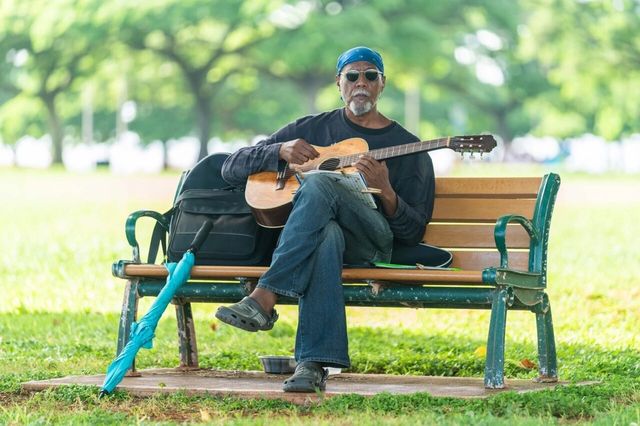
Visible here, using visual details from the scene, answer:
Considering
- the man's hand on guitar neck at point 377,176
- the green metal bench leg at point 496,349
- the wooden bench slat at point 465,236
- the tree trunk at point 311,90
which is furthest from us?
the tree trunk at point 311,90

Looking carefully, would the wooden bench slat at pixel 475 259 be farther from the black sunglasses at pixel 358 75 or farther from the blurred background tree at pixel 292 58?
the blurred background tree at pixel 292 58

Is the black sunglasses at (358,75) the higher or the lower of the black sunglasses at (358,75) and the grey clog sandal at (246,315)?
the higher

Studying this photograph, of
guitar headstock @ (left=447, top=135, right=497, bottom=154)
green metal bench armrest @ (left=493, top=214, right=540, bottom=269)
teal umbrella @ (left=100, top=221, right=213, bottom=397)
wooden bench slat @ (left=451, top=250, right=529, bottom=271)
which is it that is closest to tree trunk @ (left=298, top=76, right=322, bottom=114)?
wooden bench slat @ (left=451, top=250, right=529, bottom=271)

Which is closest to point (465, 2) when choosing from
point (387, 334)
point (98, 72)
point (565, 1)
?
point (565, 1)

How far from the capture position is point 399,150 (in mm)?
5691

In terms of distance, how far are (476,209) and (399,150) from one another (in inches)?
30.5

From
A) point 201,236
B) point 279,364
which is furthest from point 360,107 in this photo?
point 279,364

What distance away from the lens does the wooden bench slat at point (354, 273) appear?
17.5 ft

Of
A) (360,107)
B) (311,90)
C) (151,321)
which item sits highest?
(311,90)

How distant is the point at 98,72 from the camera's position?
1924 inches

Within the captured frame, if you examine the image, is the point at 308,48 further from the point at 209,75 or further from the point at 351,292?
the point at 351,292

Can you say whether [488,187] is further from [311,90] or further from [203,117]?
[203,117]

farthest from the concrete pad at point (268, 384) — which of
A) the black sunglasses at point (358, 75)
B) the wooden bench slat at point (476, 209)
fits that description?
the black sunglasses at point (358, 75)

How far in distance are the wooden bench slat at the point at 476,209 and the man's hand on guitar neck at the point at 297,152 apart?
741 millimetres
